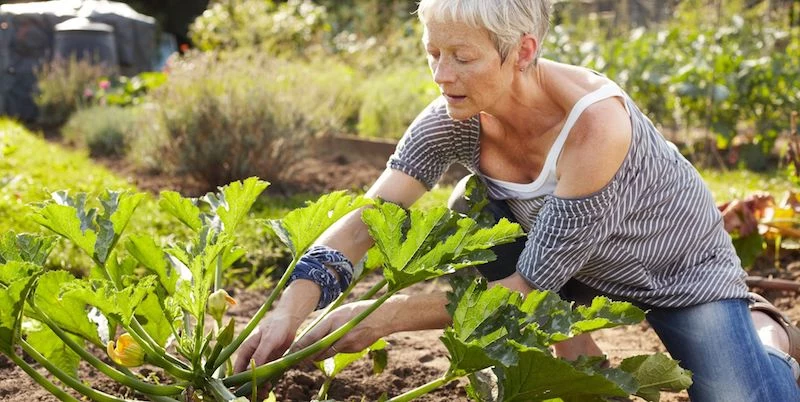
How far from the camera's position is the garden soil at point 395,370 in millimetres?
2477

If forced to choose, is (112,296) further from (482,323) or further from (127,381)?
(482,323)

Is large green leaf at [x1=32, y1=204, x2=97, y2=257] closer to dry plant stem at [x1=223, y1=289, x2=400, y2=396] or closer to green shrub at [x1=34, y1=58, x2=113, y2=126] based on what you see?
dry plant stem at [x1=223, y1=289, x2=400, y2=396]

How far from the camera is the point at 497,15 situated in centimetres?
199

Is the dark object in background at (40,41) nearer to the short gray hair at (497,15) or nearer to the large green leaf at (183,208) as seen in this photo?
the large green leaf at (183,208)

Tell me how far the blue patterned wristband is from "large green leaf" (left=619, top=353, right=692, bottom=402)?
60cm

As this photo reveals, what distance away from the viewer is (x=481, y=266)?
265 cm

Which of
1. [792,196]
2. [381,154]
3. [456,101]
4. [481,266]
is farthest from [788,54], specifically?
[456,101]

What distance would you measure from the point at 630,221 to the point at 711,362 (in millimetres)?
365

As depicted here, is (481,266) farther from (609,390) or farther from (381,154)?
(381,154)

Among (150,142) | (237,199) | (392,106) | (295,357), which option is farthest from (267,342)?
(392,106)

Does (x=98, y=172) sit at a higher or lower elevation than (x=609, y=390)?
lower

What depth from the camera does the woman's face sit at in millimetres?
2012

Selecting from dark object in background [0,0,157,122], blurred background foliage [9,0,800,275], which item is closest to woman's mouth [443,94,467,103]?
blurred background foliage [9,0,800,275]

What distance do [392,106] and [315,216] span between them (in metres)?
6.07
